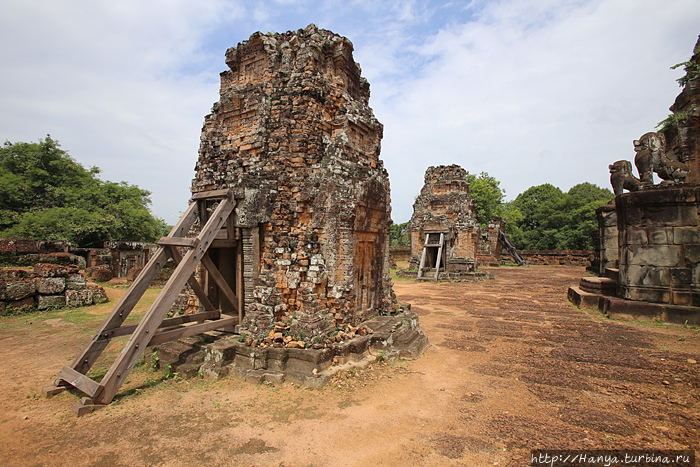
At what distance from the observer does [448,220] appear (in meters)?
18.9

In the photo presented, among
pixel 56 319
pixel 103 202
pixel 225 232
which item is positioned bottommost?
pixel 56 319

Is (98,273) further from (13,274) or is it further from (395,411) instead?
(395,411)

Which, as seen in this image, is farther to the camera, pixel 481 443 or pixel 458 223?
pixel 458 223

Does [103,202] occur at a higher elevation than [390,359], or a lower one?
higher

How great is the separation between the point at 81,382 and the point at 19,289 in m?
8.12

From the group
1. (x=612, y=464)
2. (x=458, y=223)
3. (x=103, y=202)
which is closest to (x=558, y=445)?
(x=612, y=464)

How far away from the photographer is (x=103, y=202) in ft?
80.2

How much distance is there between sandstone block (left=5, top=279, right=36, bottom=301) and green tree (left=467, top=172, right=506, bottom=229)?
1462 inches

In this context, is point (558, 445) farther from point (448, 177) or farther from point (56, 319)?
point (448, 177)

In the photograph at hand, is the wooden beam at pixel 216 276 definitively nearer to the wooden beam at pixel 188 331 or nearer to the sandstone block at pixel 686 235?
the wooden beam at pixel 188 331

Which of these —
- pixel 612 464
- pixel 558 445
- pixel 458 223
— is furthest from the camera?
pixel 458 223

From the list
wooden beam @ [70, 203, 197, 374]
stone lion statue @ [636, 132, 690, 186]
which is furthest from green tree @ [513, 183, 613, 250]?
wooden beam @ [70, 203, 197, 374]

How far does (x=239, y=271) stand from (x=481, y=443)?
4346mm

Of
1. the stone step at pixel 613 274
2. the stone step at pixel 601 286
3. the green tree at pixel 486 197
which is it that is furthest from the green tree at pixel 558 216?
the stone step at pixel 601 286
